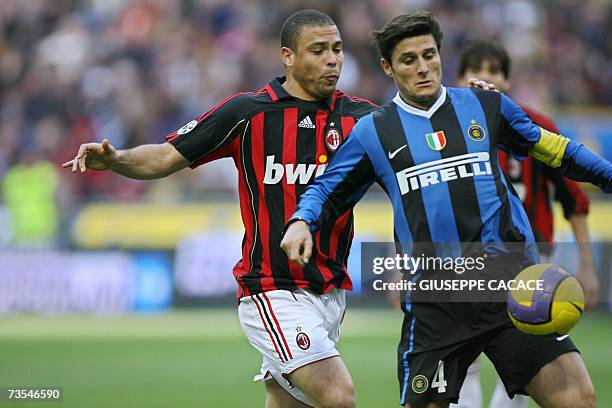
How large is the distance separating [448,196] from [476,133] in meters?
0.34

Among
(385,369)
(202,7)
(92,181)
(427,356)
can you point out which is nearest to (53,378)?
(385,369)

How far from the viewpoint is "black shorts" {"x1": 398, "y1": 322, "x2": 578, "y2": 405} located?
16.5 feet

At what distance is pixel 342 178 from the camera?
17.4ft

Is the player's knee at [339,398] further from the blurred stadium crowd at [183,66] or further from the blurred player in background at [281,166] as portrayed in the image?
the blurred stadium crowd at [183,66]

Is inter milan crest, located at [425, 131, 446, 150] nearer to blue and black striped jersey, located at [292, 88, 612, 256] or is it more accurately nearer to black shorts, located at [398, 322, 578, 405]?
blue and black striped jersey, located at [292, 88, 612, 256]

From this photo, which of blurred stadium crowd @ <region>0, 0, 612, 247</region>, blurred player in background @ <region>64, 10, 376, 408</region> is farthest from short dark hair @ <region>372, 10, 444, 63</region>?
blurred stadium crowd @ <region>0, 0, 612, 247</region>

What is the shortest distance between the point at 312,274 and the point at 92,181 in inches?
460

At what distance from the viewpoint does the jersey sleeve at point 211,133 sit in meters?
5.89

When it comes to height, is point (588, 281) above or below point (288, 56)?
below

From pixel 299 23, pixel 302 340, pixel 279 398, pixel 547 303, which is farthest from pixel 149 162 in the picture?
pixel 547 303

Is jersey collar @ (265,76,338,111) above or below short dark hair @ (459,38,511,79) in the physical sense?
below

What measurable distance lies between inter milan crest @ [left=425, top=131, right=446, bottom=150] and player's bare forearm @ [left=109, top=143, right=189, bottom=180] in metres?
1.44

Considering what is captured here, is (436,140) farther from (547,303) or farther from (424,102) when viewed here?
(547,303)

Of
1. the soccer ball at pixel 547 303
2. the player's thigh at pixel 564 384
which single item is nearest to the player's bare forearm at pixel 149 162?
the soccer ball at pixel 547 303
